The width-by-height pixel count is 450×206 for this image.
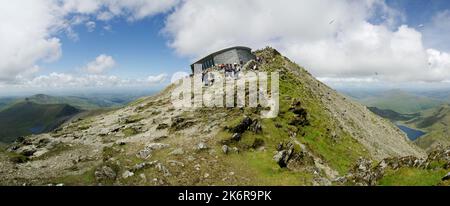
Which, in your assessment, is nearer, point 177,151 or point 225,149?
point 177,151

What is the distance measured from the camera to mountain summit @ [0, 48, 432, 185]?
104ft

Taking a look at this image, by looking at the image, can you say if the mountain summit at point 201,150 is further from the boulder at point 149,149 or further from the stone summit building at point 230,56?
the stone summit building at point 230,56

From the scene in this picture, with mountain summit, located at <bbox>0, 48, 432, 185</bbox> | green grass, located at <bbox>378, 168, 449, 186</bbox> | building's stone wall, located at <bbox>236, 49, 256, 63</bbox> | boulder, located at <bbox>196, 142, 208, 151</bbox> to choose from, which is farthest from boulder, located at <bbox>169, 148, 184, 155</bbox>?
building's stone wall, located at <bbox>236, 49, 256, 63</bbox>

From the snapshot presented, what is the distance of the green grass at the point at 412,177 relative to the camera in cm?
2512

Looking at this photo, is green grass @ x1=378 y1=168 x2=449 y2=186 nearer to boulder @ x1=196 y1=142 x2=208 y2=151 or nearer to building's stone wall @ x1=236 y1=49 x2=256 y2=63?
boulder @ x1=196 y1=142 x2=208 y2=151

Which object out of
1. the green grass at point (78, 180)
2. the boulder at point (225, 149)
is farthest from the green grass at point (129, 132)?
the boulder at point (225, 149)

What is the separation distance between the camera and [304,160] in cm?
3759

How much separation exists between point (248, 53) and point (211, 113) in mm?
45803

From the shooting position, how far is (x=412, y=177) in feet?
87.4

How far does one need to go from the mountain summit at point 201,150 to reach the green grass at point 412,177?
5.46m

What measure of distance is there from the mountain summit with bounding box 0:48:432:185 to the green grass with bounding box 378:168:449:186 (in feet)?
17.9

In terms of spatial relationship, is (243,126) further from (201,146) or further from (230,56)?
(230,56)

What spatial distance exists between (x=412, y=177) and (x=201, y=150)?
2049 centimetres

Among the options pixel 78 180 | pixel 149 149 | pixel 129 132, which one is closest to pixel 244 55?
pixel 129 132
